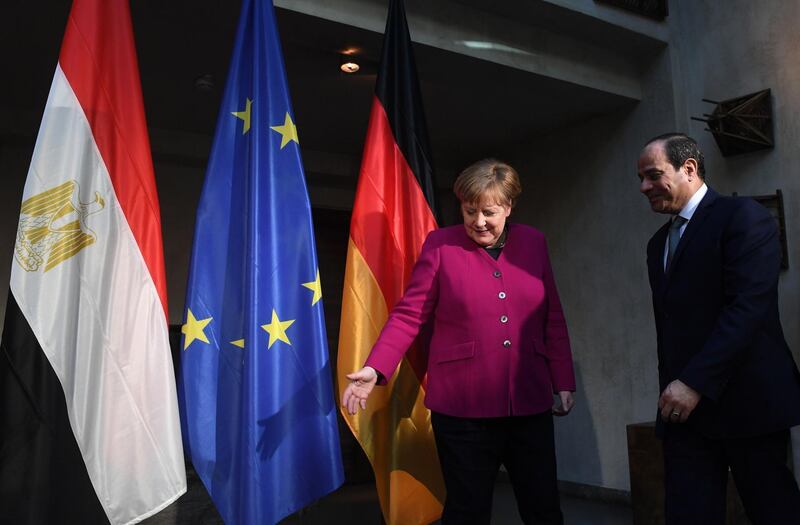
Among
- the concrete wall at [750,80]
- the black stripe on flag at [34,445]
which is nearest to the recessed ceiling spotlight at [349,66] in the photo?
the concrete wall at [750,80]

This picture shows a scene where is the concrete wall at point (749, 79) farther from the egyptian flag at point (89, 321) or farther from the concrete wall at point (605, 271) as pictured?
the egyptian flag at point (89, 321)

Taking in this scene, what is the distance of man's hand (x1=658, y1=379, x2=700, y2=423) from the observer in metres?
1.63

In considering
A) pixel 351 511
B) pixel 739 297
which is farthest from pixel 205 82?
pixel 739 297

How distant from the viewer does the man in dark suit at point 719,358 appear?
1619mm

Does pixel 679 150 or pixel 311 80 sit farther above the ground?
pixel 311 80

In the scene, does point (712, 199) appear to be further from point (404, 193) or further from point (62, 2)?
point (62, 2)

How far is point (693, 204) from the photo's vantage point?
5.99 feet

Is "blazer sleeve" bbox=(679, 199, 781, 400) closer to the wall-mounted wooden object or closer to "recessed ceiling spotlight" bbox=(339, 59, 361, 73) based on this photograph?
the wall-mounted wooden object

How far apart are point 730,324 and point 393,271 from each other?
1183 millimetres

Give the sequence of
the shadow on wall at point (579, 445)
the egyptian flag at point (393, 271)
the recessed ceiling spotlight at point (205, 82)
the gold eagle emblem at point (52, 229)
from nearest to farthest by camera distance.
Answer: the gold eagle emblem at point (52, 229), the egyptian flag at point (393, 271), the recessed ceiling spotlight at point (205, 82), the shadow on wall at point (579, 445)

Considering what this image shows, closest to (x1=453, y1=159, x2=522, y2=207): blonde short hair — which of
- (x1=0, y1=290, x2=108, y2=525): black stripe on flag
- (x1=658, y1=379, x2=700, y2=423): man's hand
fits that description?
(x1=658, y1=379, x2=700, y2=423): man's hand

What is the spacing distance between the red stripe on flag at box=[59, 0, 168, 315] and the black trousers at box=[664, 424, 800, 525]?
60.0 inches

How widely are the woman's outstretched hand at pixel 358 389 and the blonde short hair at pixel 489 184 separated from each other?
1.91 feet

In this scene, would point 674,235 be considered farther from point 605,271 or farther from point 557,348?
point 605,271
